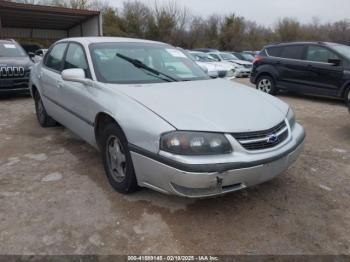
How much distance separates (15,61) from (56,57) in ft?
13.4

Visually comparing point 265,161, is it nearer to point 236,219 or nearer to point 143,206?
point 236,219

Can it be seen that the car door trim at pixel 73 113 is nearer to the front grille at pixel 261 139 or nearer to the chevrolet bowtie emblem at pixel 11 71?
the front grille at pixel 261 139

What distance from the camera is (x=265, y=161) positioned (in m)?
2.70

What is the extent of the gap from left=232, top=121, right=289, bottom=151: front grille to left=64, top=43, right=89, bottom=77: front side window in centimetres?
188

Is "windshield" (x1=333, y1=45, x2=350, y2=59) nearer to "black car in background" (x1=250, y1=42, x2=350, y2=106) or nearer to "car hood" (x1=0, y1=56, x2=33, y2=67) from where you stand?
"black car in background" (x1=250, y1=42, x2=350, y2=106)

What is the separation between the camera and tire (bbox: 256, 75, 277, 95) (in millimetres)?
9398

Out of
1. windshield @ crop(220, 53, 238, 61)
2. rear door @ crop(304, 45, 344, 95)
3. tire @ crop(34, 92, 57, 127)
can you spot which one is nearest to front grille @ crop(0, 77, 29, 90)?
tire @ crop(34, 92, 57, 127)

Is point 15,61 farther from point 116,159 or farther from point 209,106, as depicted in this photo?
point 209,106

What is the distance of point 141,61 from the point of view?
3.85 meters

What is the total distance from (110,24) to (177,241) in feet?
116

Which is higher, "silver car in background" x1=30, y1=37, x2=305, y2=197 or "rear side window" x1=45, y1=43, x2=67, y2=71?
"rear side window" x1=45, y1=43, x2=67, y2=71

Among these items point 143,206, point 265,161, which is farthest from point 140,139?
point 265,161

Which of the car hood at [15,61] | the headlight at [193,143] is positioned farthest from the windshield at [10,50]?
the headlight at [193,143]

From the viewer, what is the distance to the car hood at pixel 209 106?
8.79 feet
